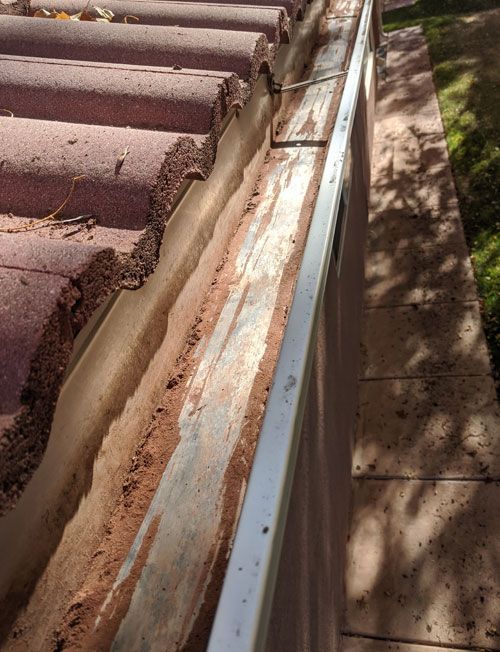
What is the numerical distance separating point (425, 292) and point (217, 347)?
3.77 m

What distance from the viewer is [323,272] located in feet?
6.82

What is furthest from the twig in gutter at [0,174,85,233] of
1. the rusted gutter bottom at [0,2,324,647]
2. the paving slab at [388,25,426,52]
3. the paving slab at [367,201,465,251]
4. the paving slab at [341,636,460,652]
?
the paving slab at [388,25,426,52]

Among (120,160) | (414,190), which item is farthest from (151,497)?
(414,190)

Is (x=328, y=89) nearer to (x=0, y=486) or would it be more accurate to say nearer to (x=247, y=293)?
(x=247, y=293)

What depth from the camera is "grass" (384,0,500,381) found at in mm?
5488

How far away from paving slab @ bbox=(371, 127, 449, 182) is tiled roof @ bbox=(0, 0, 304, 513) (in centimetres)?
483

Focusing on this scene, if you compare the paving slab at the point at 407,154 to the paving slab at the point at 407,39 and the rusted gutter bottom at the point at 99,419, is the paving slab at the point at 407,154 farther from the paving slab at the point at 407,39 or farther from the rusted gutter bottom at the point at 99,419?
the rusted gutter bottom at the point at 99,419

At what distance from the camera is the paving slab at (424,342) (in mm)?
4488

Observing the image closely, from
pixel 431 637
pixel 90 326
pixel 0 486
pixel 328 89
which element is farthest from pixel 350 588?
pixel 328 89

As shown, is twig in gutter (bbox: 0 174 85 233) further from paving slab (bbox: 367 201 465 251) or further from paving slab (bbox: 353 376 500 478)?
paving slab (bbox: 367 201 465 251)

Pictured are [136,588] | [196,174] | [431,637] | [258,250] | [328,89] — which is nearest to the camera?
[136,588]

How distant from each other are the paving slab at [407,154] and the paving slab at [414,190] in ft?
0.42

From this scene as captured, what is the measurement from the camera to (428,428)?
404cm

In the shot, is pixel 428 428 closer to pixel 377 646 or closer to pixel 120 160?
pixel 377 646
